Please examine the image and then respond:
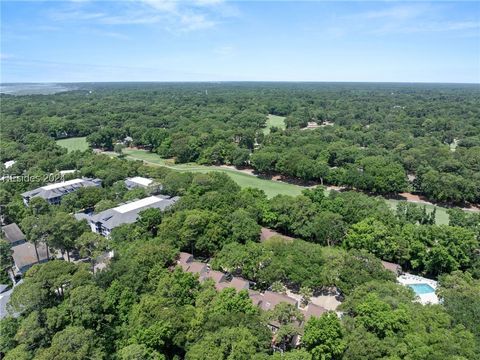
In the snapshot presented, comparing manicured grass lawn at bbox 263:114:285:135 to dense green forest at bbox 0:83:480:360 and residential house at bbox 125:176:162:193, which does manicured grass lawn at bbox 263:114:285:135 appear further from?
residential house at bbox 125:176:162:193

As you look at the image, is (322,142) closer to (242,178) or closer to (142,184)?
(242,178)

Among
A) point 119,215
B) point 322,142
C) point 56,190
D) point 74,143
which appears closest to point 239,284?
point 119,215

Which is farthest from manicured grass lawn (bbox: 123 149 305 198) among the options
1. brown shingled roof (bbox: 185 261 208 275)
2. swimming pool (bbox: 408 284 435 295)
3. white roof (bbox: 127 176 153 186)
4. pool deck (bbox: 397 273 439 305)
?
swimming pool (bbox: 408 284 435 295)

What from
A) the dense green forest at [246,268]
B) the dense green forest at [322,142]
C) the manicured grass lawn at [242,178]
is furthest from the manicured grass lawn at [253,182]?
the dense green forest at [246,268]

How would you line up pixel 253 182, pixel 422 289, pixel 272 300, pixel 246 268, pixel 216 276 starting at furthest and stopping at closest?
pixel 253 182 < pixel 216 276 < pixel 246 268 < pixel 422 289 < pixel 272 300

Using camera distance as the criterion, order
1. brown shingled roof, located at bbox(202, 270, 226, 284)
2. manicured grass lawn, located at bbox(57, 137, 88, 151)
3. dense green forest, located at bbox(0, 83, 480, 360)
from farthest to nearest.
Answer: manicured grass lawn, located at bbox(57, 137, 88, 151) → brown shingled roof, located at bbox(202, 270, 226, 284) → dense green forest, located at bbox(0, 83, 480, 360)

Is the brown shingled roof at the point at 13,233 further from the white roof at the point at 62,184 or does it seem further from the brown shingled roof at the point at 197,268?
the brown shingled roof at the point at 197,268
